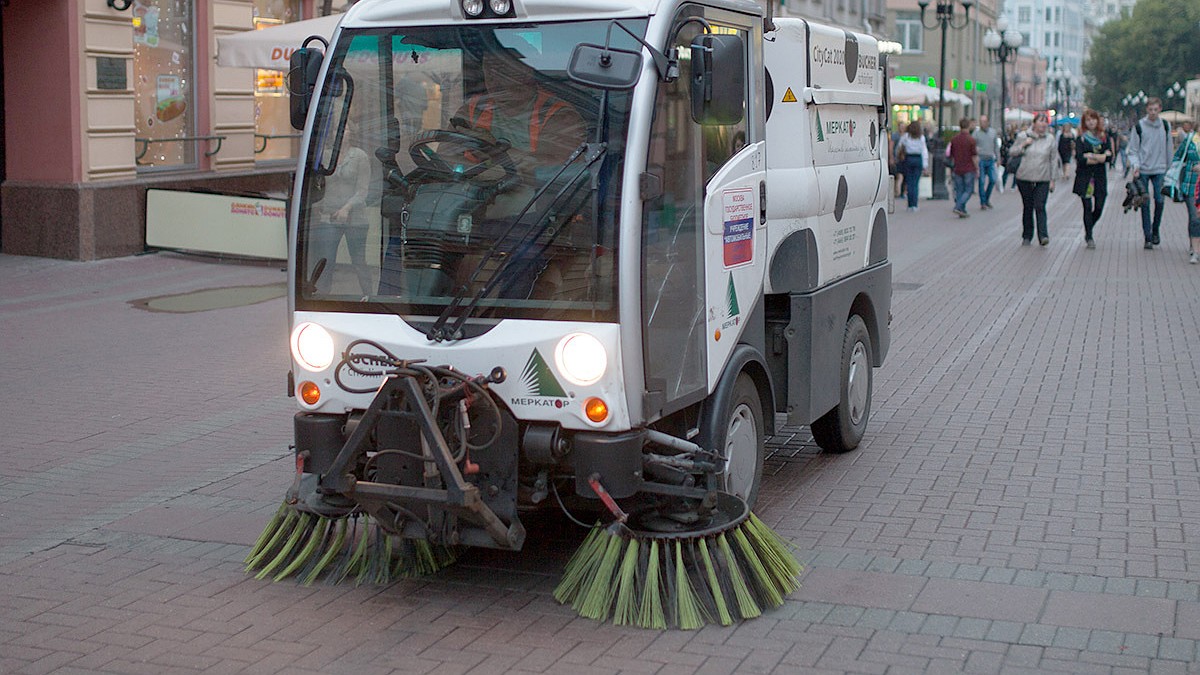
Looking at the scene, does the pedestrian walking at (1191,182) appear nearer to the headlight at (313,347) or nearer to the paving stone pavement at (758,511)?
the paving stone pavement at (758,511)

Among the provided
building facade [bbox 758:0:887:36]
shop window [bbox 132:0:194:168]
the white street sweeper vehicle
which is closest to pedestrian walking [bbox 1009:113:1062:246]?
shop window [bbox 132:0:194:168]

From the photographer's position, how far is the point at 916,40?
226 feet

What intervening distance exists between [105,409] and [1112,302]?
989cm

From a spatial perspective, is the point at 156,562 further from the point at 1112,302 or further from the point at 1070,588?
the point at 1112,302

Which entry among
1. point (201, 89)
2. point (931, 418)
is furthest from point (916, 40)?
point (931, 418)

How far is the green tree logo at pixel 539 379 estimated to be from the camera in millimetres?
5266

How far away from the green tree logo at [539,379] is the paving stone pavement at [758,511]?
0.83 metres

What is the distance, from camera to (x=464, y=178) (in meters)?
5.50

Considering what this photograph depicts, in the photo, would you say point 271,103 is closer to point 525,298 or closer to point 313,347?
point 313,347

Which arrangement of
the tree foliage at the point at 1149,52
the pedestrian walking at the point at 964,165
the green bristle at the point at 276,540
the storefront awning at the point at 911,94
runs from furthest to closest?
the tree foliage at the point at 1149,52 → the storefront awning at the point at 911,94 → the pedestrian walking at the point at 964,165 → the green bristle at the point at 276,540

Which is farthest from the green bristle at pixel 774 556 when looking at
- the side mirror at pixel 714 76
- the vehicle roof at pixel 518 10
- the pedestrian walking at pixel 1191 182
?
the pedestrian walking at pixel 1191 182

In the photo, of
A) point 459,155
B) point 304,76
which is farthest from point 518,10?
point 304,76

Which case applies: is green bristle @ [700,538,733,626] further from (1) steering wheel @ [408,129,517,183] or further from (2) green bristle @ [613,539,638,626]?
(1) steering wheel @ [408,129,517,183]

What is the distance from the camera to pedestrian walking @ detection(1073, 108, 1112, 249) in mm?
20078
